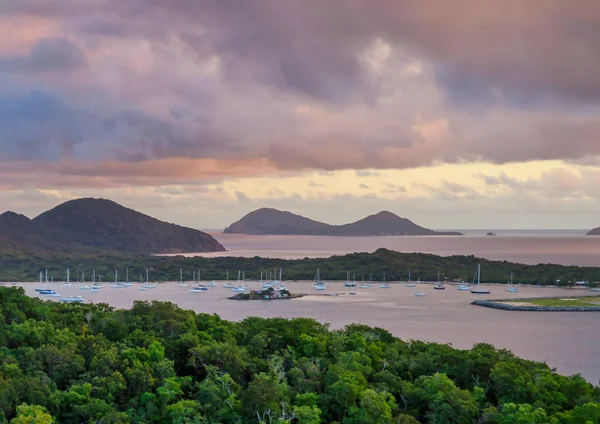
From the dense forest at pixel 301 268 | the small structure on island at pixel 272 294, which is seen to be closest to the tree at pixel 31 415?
the small structure on island at pixel 272 294

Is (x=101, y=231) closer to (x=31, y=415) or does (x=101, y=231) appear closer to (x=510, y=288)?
(x=510, y=288)

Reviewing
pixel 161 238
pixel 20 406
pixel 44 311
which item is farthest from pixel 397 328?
pixel 161 238

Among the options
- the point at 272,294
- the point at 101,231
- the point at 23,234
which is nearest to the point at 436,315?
the point at 272,294

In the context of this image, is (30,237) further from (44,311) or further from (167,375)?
(167,375)

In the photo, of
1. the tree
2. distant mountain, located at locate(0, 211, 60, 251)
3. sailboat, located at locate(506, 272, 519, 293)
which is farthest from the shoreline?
distant mountain, located at locate(0, 211, 60, 251)

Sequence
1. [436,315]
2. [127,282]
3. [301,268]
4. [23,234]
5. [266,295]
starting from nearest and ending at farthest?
[436,315], [266,295], [127,282], [301,268], [23,234]
